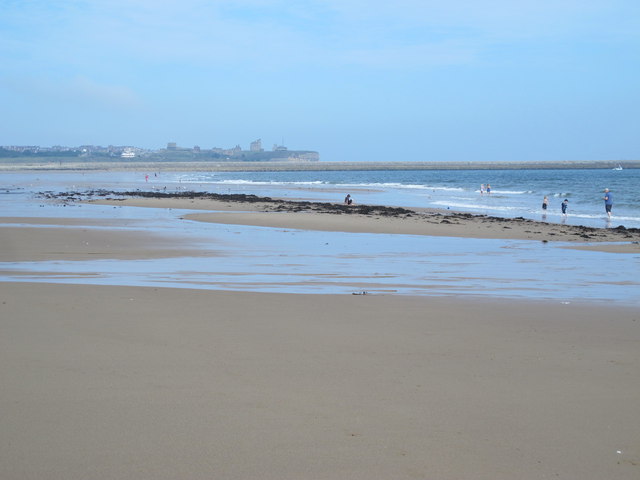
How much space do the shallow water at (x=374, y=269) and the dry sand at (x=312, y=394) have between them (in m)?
2.10

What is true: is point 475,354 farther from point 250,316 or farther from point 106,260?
point 106,260

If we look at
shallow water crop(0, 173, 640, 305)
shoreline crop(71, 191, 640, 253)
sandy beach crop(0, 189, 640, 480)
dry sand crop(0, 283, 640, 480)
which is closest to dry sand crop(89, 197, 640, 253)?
shoreline crop(71, 191, 640, 253)

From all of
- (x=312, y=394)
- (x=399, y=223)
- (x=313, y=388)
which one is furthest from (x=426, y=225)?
(x=312, y=394)

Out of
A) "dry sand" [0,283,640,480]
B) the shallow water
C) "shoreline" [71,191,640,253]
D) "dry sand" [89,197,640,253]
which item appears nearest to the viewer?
"dry sand" [0,283,640,480]

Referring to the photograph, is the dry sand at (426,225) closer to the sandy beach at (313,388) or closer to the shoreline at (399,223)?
the shoreline at (399,223)

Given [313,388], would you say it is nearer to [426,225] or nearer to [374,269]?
[374,269]

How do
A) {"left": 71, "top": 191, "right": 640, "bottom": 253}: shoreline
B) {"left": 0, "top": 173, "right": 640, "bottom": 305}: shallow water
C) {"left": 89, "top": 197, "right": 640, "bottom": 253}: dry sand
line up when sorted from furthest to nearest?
1. {"left": 71, "top": 191, "right": 640, "bottom": 253}: shoreline
2. {"left": 89, "top": 197, "right": 640, "bottom": 253}: dry sand
3. {"left": 0, "top": 173, "right": 640, "bottom": 305}: shallow water

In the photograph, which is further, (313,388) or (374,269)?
(374,269)

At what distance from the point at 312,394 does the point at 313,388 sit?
126mm

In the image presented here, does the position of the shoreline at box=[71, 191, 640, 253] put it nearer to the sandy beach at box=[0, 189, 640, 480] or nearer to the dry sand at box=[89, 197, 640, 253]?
the dry sand at box=[89, 197, 640, 253]

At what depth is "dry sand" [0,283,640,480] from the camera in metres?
3.55

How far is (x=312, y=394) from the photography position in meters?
4.55

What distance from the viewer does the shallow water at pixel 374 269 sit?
9.55 meters

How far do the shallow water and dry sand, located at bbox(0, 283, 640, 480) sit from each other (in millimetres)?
2098
